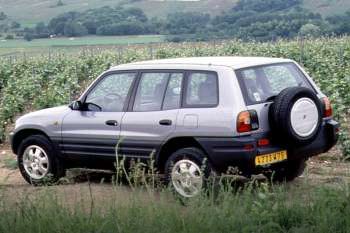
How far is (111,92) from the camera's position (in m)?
10.0

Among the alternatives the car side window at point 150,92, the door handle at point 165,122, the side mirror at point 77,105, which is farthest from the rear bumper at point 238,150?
the side mirror at point 77,105

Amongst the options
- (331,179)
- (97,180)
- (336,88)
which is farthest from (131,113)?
(336,88)

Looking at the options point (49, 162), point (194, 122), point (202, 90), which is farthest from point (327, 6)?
point (194, 122)

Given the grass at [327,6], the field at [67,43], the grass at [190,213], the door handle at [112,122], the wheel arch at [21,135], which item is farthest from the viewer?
the grass at [327,6]

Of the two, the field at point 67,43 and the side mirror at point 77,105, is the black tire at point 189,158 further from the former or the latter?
the field at point 67,43

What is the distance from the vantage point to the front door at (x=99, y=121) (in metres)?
9.84

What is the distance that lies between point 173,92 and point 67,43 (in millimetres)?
35034

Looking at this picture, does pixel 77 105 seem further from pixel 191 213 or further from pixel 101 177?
pixel 191 213

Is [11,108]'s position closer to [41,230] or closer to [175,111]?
[175,111]

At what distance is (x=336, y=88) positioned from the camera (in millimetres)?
15805

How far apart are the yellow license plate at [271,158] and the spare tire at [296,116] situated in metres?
0.14

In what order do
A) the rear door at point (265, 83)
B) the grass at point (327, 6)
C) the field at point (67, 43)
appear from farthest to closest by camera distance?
1. the grass at point (327, 6)
2. the field at point (67, 43)
3. the rear door at point (265, 83)

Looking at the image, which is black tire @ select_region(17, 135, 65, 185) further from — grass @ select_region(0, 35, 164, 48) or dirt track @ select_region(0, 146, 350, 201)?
grass @ select_region(0, 35, 164, 48)

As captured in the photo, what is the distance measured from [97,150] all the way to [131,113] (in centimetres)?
68
